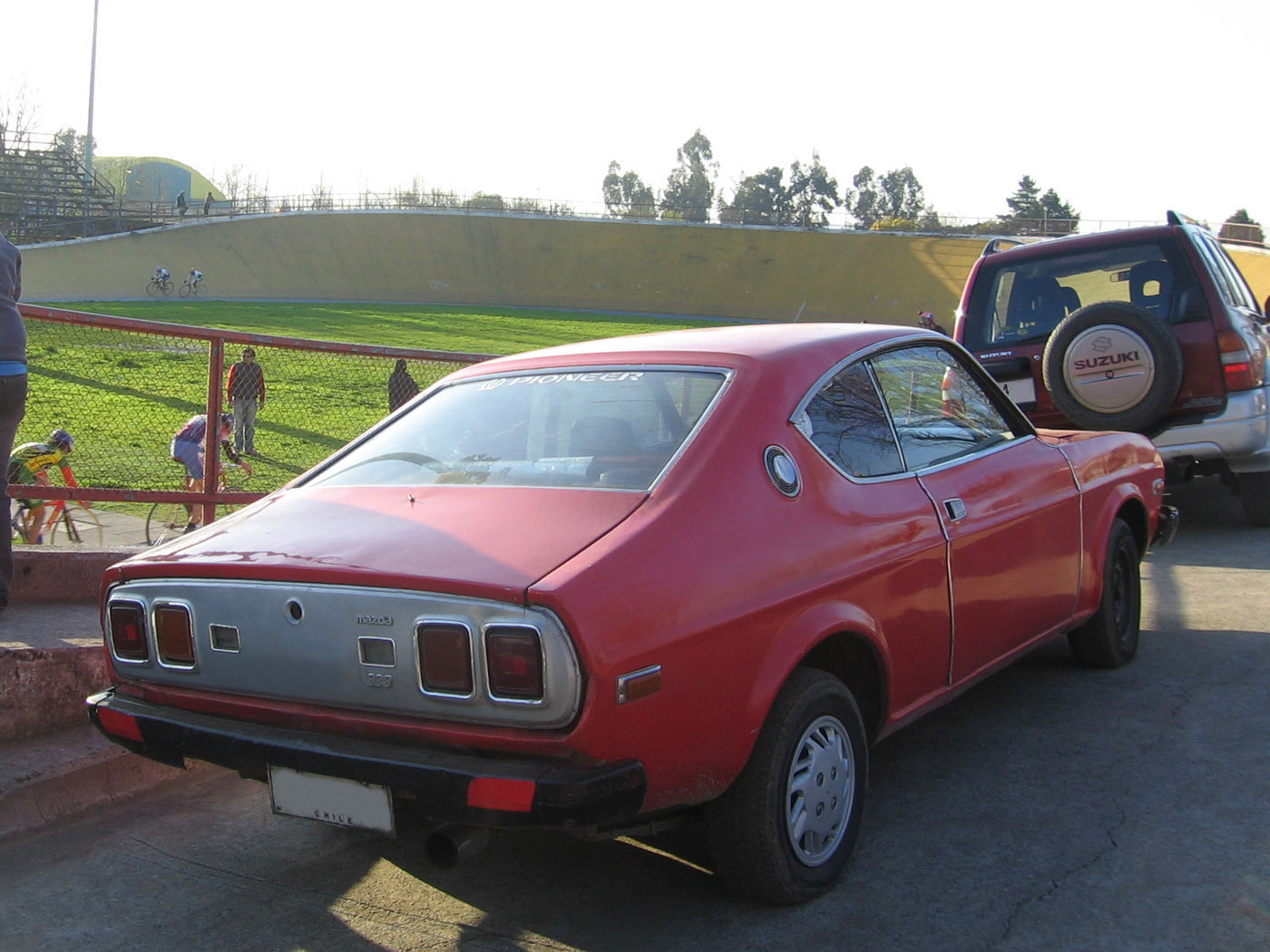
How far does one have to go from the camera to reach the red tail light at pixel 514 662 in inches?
98.4

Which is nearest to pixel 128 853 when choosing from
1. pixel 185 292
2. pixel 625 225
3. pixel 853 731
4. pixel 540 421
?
pixel 540 421

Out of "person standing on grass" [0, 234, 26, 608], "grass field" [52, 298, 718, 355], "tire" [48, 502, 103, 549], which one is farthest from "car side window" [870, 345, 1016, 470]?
"grass field" [52, 298, 718, 355]

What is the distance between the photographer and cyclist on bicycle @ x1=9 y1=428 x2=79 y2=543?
7.59 metres

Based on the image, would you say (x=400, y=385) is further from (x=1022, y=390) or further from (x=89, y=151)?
(x=89, y=151)

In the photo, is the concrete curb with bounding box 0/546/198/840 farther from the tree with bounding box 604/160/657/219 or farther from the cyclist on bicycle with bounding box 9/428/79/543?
the tree with bounding box 604/160/657/219

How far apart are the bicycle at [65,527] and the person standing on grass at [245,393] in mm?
1247

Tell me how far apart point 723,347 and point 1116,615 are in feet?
8.59

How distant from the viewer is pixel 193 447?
8.16m

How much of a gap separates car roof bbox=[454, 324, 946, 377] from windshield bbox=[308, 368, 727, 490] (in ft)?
0.25

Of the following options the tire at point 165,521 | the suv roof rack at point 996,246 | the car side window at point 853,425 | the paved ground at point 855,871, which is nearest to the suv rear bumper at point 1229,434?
the suv roof rack at point 996,246

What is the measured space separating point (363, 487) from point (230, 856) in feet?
3.97

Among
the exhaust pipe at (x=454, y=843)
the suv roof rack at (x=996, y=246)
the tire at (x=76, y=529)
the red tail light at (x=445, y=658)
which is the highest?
the suv roof rack at (x=996, y=246)

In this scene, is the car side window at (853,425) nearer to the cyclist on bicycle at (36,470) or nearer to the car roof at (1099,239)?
the car roof at (1099,239)

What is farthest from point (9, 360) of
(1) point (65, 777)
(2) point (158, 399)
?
(2) point (158, 399)
